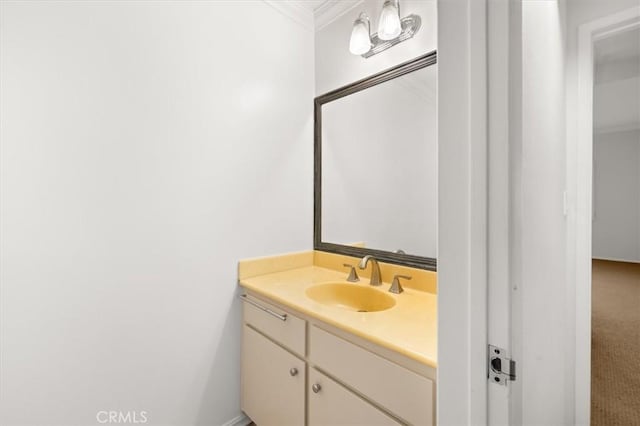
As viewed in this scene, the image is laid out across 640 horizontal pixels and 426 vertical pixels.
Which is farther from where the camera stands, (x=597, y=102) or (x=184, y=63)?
(x=597, y=102)

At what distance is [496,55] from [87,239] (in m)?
1.41

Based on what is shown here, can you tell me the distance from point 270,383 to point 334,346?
0.51 metres

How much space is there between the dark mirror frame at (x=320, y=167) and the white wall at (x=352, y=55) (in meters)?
0.03

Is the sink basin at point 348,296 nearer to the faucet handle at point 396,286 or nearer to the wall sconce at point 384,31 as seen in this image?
the faucet handle at point 396,286

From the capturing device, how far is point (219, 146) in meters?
1.47

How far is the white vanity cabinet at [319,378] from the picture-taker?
2.79 ft

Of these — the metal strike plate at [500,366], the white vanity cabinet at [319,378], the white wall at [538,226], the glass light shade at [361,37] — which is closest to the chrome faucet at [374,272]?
the white vanity cabinet at [319,378]

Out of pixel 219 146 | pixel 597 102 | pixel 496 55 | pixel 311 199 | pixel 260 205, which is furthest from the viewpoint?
pixel 311 199

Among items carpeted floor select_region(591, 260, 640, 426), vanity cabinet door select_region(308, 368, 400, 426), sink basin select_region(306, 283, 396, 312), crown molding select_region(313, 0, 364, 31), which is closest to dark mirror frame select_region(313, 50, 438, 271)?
sink basin select_region(306, 283, 396, 312)

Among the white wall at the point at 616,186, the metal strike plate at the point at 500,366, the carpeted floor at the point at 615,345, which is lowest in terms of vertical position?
the carpeted floor at the point at 615,345

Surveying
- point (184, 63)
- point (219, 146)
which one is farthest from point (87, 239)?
point (184, 63)

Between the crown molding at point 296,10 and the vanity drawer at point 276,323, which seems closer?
the vanity drawer at point 276,323

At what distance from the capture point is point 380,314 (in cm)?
110

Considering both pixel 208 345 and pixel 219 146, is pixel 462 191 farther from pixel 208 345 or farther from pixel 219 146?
pixel 208 345
